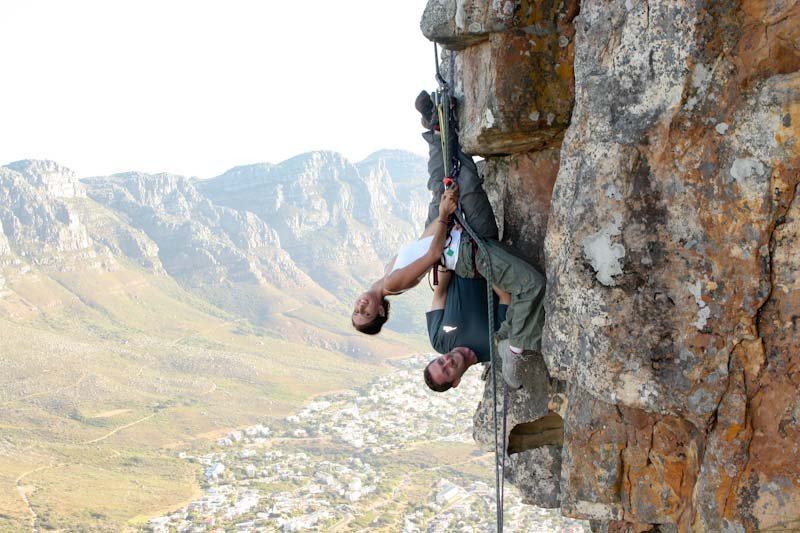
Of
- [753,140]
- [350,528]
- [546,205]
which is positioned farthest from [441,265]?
[350,528]

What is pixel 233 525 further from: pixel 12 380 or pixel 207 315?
pixel 207 315

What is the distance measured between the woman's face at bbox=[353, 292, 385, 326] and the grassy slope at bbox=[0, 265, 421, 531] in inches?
2515

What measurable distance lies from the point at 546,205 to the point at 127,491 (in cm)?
7923

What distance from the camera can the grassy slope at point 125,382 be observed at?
7731cm

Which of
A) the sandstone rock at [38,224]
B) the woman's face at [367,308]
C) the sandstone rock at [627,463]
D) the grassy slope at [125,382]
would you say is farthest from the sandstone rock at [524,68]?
the sandstone rock at [38,224]

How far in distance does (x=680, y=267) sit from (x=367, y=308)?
3444 millimetres

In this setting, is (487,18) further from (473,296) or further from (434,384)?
(434,384)

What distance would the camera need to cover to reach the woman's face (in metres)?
8.14

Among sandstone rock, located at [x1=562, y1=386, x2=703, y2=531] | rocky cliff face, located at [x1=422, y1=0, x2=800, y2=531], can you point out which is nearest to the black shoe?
rocky cliff face, located at [x1=422, y1=0, x2=800, y2=531]

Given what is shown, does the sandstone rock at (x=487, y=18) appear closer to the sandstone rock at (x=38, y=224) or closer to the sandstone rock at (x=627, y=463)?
the sandstone rock at (x=627, y=463)

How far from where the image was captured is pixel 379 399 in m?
130

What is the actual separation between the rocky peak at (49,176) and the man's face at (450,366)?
18434 cm

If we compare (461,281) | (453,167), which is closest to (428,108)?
(453,167)

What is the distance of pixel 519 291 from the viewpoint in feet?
24.1
